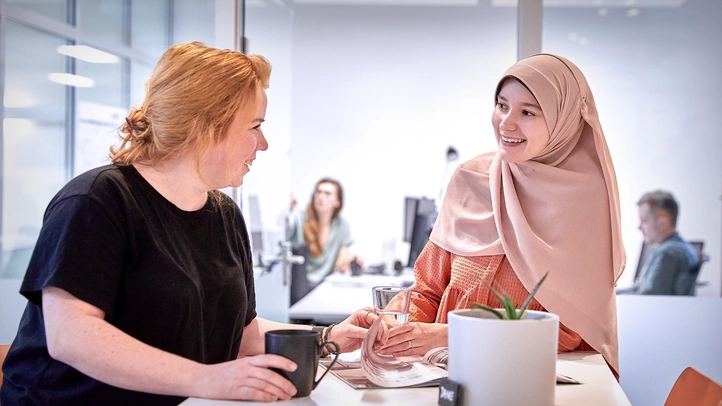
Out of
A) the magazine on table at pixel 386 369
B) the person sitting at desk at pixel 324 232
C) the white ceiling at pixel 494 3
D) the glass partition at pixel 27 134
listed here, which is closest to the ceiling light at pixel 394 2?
the white ceiling at pixel 494 3

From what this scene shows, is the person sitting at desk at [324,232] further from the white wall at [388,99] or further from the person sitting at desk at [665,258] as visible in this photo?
the person sitting at desk at [665,258]

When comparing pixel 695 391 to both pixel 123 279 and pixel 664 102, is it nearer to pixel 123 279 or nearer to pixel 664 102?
pixel 123 279

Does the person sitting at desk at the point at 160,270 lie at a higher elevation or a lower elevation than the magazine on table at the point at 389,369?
higher

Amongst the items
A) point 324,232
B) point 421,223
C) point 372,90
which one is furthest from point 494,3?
point 421,223

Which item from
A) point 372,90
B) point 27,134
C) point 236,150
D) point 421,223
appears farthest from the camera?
point 372,90

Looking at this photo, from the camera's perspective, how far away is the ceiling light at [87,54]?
398 cm

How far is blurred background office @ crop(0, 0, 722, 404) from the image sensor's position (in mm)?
3738

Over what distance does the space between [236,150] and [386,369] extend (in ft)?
1.99

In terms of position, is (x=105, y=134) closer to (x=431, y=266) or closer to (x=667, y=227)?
(x=431, y=266)

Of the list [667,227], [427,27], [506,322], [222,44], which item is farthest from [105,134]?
[427,27]

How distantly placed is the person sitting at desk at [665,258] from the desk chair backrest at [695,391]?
387 cm

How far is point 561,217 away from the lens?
→ 1.92 m

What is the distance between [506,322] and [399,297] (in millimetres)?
422

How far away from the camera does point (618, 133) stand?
7.43 m
